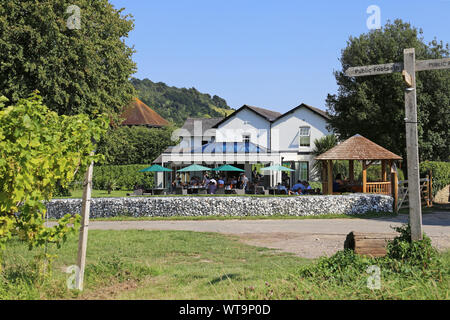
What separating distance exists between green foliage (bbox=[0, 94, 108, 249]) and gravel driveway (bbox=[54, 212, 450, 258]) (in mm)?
5746

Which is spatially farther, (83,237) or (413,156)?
(413,156)

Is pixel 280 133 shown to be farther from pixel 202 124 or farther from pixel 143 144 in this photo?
pixel 143 144

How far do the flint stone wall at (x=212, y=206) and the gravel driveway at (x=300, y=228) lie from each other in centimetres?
151

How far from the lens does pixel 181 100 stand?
143m

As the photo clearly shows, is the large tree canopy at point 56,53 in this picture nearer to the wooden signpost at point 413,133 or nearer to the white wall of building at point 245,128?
the white wall of building at point 245,128

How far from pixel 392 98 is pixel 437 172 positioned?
20.6ft

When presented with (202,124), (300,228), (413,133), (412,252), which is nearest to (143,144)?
(202,124)

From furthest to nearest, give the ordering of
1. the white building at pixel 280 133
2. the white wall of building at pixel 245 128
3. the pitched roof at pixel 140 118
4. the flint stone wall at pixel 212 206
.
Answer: the pitched roof at pixel 140 118 < the white wall of building at pixel 245 128 < the white building at pixel 280 133 < the flint stone wall at pixel 212 206

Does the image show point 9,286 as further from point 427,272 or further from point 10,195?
point 427,272

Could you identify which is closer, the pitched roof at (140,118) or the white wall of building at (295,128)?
the white wall of building at (295,128)

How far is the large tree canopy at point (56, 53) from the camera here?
27.4m

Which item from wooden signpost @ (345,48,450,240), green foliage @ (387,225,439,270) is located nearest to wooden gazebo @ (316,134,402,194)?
wooden signpost @ (345,48,450,240)

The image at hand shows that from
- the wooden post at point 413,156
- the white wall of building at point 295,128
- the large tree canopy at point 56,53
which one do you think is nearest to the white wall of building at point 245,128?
the white wall of building at point 295,128

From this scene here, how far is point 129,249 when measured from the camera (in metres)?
11.6
